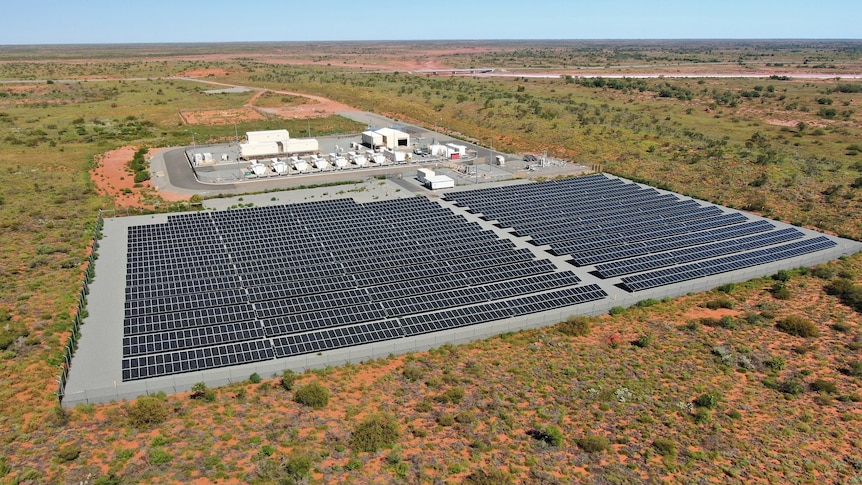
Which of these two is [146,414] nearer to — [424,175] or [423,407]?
[423,407]

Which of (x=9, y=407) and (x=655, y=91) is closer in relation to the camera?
(x=9, y=407)

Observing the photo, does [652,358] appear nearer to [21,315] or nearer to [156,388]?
[156,388]

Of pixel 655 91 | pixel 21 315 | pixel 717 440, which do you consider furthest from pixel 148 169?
pixel 655 91

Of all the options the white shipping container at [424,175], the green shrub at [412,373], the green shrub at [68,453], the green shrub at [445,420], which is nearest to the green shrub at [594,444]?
the green shrub at [445,420]

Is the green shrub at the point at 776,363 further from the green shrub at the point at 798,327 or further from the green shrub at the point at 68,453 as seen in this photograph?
the green shrub at the point at 68,453

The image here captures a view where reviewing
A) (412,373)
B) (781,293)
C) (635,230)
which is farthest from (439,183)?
(412,373)

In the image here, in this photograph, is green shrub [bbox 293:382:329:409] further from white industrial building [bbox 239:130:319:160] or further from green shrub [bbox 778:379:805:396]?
white industrial building [bbox 239:130:319:160]
